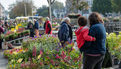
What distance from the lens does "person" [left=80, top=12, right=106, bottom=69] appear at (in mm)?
3506

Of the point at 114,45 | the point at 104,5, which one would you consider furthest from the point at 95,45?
the point at 104,5

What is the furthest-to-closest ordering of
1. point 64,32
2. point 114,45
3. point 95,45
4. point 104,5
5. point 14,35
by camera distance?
point 104,5, point 14,35, point 64,32, point 114,45, point 95,45

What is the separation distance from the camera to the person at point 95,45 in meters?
3.51

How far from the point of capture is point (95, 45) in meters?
3.53

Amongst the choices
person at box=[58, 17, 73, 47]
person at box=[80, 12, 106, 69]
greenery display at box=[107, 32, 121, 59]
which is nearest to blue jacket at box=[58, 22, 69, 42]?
person at box=[58, 17, 73, 47]

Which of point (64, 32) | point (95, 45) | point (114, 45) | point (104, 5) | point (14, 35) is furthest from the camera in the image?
point (104, 5)

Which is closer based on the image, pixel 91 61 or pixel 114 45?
pixel 91 61

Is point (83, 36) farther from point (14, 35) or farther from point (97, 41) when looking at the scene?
point (14, 35)

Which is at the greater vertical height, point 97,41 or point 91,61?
point 97,41

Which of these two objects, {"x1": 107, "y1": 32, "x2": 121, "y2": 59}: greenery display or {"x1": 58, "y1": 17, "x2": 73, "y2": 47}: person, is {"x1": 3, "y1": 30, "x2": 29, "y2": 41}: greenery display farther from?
{"x1": 107, "y1": 32, "x2": 121, "y2": 59}: greenery display

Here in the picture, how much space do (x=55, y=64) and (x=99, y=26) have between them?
138 cm

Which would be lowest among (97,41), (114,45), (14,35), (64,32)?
(14,35)

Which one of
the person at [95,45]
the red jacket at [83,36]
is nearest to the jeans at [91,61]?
the person at [95,45]

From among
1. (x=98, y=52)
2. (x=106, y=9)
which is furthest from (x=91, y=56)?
(x=106, y=9)
